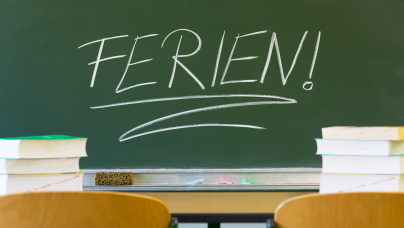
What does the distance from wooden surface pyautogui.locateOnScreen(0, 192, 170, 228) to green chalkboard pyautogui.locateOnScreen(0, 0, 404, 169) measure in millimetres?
1440

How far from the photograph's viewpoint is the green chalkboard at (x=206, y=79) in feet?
8.41

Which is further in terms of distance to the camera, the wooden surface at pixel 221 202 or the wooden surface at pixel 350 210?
the wooden surface at pixel 221 202

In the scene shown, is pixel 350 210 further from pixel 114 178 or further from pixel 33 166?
Result: pixel 114 178

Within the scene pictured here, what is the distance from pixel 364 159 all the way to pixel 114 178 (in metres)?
1.41

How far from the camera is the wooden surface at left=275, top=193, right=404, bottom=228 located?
112 cm

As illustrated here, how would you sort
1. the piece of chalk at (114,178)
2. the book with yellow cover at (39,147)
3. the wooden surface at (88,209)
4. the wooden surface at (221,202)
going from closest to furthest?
1. the wooden surface at (88,209)
2. the book with yellow cover at (39,147)
3. the wooden surface at (221,202)
4. the piece of chalk at (114,178)

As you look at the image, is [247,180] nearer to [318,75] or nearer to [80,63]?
[318,75]

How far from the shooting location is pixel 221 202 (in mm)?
1632

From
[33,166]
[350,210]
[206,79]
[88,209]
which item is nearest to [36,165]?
[33,166]

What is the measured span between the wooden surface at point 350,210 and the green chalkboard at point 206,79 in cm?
142

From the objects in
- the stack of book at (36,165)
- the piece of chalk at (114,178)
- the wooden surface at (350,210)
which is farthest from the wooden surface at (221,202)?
the piece of chalk at (114,178)

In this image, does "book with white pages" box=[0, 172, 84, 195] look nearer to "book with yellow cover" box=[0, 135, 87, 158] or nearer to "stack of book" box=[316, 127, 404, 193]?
"book with yellow cover" box=[0, 135, 87, 158]

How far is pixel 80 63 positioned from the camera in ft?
8.55

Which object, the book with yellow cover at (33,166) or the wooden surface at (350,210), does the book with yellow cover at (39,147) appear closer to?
the book with yellow cover at (33,166)
